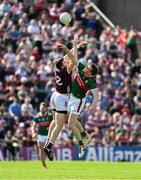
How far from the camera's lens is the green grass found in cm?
2205

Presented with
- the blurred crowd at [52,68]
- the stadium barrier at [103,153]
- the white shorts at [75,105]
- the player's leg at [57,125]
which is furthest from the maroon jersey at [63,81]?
the stadium barrier at [103,153]

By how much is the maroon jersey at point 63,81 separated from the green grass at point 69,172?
2.02 m

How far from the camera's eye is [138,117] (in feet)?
117

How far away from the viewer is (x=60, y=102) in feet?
78.0

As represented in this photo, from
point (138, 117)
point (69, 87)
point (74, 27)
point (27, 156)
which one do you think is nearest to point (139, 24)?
point (74, 27)

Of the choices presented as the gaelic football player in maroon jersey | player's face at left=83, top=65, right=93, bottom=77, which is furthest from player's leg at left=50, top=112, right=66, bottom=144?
player's face at left=83, top=65, right=93, bottom=77

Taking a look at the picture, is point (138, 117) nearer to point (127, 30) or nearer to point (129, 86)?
point (129, 86)

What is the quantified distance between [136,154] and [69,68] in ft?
36.5

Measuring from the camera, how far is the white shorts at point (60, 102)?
77.9ft

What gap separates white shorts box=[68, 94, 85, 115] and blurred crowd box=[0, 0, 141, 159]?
9381mm

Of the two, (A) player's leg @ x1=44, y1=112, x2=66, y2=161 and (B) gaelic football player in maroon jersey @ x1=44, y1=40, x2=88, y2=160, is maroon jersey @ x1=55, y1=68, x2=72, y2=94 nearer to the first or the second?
(B) gaelic football player in maroon jersey @ x1=44, y1=40, x2=88, y2=160

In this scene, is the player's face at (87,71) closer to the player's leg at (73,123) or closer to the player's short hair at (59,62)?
the player's short hair at (59,62)

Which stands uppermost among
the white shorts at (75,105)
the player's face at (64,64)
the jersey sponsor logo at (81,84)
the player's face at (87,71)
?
the player's face at (64,64)

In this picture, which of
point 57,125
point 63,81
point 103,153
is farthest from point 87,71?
point 103,153
